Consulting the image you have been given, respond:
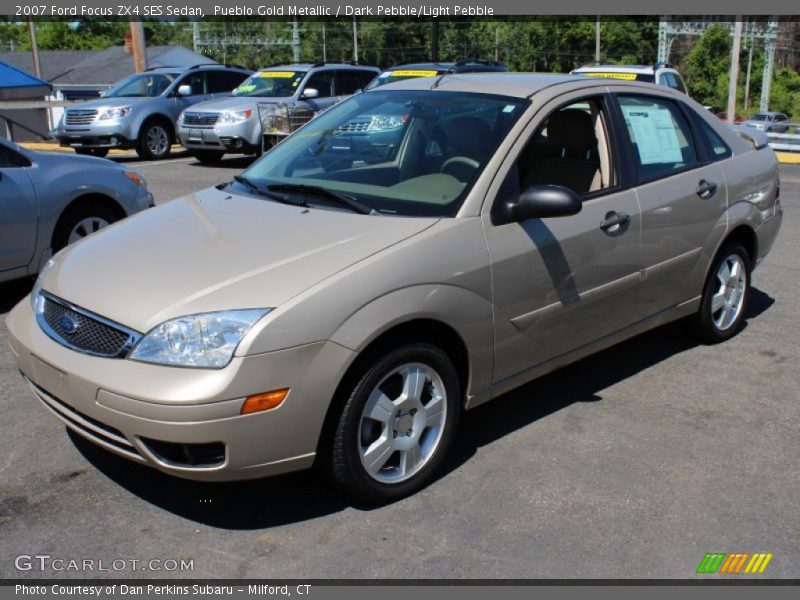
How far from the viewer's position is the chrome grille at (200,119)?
15172 mm

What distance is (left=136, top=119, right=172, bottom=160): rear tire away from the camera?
16.5m

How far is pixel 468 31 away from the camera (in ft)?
283

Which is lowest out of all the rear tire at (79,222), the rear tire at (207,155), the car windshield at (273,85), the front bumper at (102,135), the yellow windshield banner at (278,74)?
the rear tire at (207,155)

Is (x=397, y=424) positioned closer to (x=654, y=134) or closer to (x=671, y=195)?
(x=671, y=195)

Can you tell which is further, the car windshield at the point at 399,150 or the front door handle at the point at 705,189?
the front door handle at the point at 705,189

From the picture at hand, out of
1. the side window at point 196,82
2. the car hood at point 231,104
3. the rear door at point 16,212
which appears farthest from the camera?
the side window at point 196,82

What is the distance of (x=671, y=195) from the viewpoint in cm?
487

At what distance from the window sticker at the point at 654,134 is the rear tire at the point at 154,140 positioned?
13077mm

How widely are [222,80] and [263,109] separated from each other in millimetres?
3791

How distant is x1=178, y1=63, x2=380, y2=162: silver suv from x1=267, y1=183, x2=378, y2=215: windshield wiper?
A: 31.2ft

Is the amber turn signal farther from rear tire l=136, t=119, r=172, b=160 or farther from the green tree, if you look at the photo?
the green tree

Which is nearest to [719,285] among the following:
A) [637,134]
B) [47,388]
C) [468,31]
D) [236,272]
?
[637,134]

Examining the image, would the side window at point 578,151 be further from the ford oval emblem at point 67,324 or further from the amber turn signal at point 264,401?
the ford oval emblem at point 67,324

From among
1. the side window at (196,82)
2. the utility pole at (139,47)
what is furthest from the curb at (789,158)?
the utility pole at (139,47)
